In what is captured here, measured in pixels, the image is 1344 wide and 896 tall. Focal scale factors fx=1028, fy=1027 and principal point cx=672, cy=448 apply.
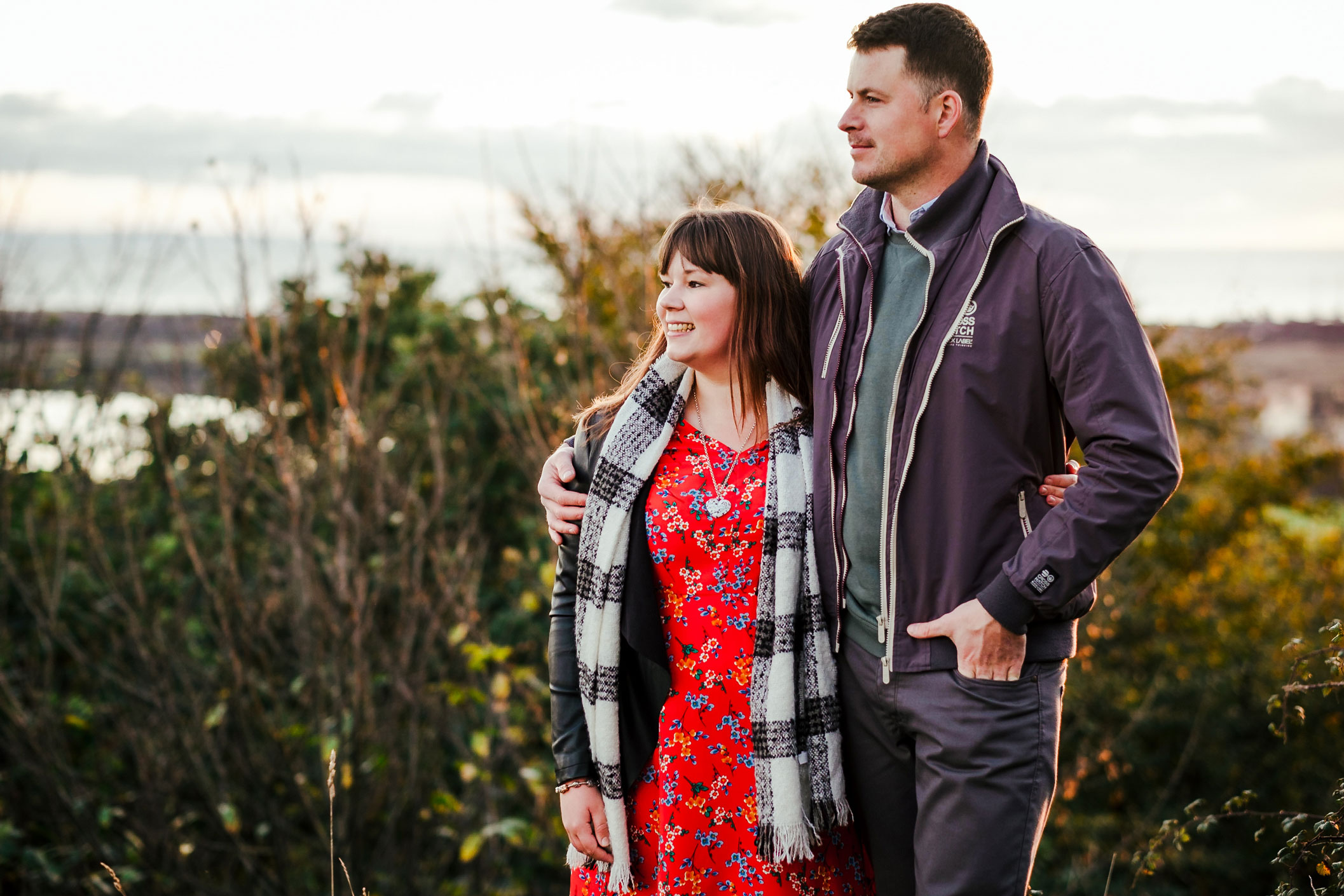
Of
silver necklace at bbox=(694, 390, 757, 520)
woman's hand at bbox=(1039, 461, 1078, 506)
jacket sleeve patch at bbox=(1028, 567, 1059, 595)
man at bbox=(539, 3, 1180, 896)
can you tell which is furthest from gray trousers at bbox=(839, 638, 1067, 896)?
silver necklace at bbox=(694, 390, 757, 520)

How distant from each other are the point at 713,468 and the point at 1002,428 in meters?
0.65

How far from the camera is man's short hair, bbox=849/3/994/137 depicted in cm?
211

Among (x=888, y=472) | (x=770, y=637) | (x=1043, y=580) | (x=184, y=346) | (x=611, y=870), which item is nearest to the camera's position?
(x=1043, y=580)

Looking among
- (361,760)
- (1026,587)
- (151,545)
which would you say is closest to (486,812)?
(361,760)

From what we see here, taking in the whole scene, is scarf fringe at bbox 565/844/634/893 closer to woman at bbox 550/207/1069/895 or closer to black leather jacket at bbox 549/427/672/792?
woman at bbox 550/207/1069/895

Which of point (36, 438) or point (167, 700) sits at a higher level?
point (36, 438)

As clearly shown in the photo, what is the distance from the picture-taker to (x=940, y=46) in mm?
2107

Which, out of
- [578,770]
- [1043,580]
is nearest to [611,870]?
[578,770]

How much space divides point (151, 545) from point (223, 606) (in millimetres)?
1692

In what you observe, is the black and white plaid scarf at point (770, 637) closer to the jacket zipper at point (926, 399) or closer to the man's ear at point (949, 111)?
the jacket zipper at point (926, 399)

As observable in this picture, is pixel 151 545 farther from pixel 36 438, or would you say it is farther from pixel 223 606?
pixel 223 606

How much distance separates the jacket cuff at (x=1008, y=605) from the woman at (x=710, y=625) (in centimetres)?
42

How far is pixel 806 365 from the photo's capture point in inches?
93.9

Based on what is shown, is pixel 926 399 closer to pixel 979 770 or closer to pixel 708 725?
pixel 979 770
